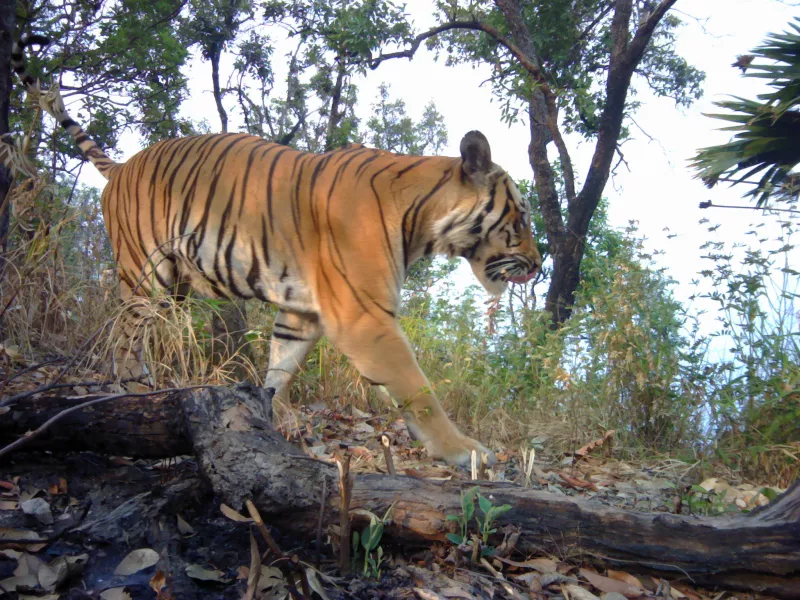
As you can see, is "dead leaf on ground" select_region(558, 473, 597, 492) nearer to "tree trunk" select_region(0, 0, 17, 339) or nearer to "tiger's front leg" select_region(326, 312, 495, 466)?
"tiger's front leg" select_region(326, 312, 495, 466)

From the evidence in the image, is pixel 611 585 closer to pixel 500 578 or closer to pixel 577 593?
pixel 577 593

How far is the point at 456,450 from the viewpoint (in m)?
2.74

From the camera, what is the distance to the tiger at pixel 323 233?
2.99m

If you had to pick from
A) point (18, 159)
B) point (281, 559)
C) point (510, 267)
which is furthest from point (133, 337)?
point (510, 267)

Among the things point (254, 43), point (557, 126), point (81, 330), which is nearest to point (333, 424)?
point (81, 330)

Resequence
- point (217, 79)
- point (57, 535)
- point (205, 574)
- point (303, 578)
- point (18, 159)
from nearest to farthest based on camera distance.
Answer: point (303, 578), point (205, 574), point (57, 535), point (18, 159), point (217, 79)

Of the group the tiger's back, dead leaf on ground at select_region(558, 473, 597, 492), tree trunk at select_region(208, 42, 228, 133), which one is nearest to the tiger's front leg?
the tiger's back

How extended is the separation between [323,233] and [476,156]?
95cm

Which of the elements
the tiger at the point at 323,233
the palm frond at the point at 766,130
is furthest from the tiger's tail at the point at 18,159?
the palm frond at the point at 766,130

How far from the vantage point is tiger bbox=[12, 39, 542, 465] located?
299 centimetres

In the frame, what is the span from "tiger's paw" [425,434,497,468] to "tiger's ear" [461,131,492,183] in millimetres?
1463

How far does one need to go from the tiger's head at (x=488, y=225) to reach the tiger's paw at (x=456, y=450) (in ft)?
3.81

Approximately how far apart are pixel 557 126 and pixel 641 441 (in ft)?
17.6

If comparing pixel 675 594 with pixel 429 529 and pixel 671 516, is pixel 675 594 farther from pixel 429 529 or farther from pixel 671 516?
pixel 429 529
